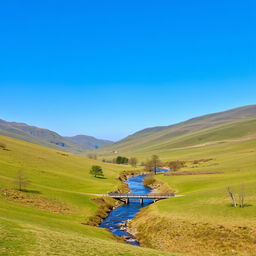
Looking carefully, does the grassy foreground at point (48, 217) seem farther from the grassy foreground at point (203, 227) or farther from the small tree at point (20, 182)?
the grassy foreground at point (203, 227)

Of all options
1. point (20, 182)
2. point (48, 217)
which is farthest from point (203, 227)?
point (20, 182)

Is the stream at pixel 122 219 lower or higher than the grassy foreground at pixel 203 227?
lower

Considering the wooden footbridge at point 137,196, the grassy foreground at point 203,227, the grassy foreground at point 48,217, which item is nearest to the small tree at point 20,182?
the grassy foreground at point 48,217

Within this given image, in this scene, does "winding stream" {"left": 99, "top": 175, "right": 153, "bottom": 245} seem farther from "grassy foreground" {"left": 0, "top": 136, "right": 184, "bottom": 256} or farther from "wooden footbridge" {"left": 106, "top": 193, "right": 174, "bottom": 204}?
"grassy foreground" {"left": 0, "top": 136, "right": 184, "bottom": 256}

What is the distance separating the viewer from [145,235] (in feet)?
169

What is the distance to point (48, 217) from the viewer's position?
50125mm

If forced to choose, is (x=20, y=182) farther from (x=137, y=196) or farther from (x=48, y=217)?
(x=137, y=196)

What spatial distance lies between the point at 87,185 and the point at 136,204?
24583 mm

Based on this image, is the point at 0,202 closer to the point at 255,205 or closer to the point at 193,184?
the point at 255,205

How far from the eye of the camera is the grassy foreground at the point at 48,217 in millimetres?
26234

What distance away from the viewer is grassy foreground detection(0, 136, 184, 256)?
86.1 ft

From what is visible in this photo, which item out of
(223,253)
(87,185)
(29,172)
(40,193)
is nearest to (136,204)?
(87,185)

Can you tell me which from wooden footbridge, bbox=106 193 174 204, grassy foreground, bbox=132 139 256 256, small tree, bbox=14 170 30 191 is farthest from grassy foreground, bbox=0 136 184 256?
grassy foreground, bbox=132 139 256 256

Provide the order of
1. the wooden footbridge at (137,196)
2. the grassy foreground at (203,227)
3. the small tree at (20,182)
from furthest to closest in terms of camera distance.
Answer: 1. the wooden footbridge at (137,196)
2. the small tree at (20,182)
3. the grassy foreground at (203,227)
